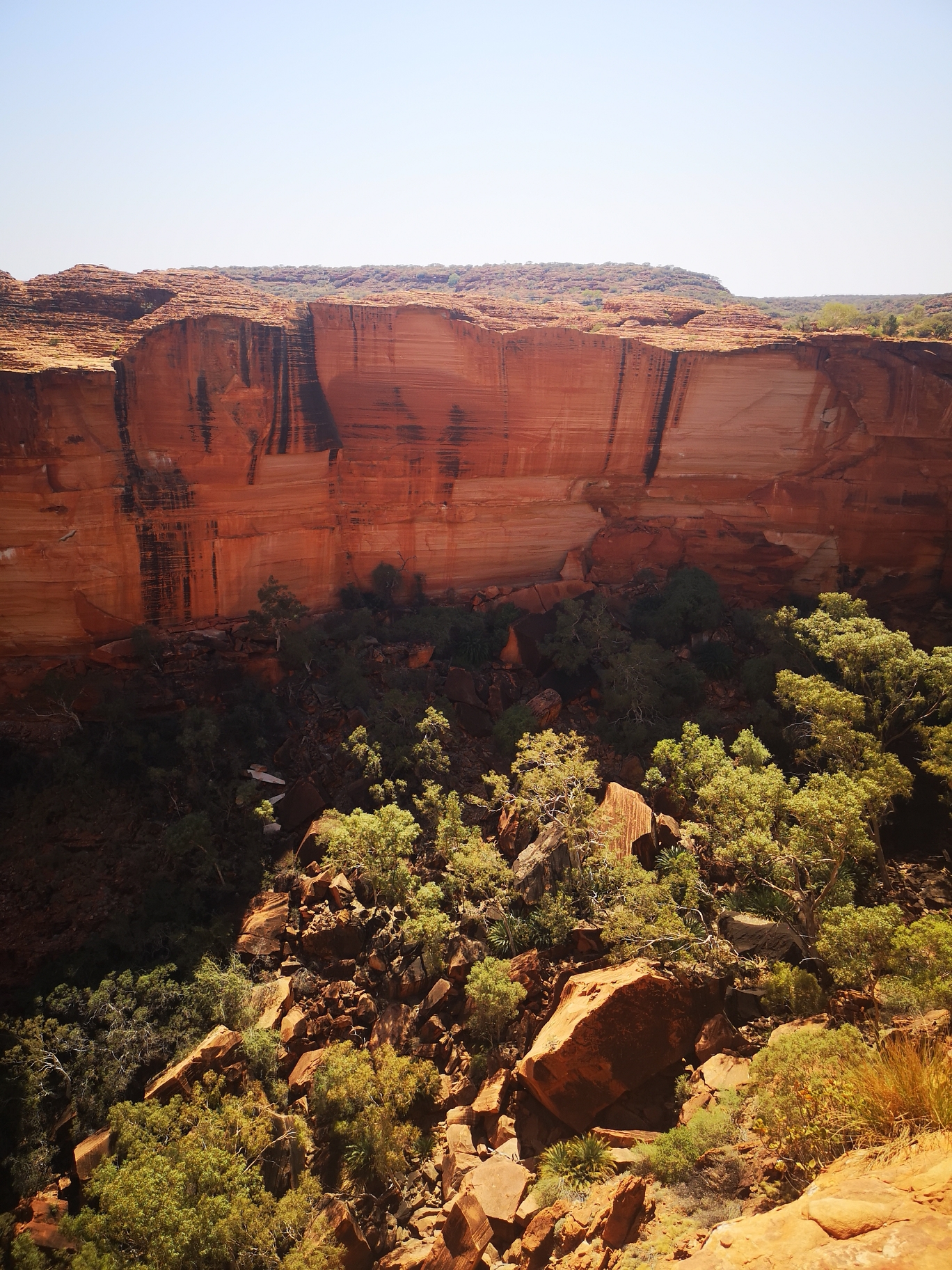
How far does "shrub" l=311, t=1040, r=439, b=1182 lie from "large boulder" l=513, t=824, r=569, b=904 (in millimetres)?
3813

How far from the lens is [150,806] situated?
16.7 meters

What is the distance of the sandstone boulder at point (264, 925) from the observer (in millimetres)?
14453

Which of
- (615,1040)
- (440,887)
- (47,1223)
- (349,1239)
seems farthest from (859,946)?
(47,1223)

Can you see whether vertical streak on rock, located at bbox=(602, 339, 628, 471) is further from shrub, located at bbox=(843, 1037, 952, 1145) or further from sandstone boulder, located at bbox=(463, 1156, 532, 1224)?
sandstone boulder, located at bbox=(463, 1156, 532, 1224)

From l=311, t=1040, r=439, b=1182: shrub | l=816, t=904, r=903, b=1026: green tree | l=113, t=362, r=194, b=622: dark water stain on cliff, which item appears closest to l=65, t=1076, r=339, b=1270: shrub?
l=311, t=1040, r=439, b=1182: shrub

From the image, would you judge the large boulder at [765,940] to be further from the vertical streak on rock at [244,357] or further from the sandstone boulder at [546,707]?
the vertical streak on rock at [244,357]

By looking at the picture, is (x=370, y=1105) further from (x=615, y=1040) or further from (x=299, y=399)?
(x=299, y=399)

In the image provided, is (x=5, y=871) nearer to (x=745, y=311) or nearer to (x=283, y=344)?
(x=283, y=344)

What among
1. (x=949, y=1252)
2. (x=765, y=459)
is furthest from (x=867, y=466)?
(x=949, y=1252)

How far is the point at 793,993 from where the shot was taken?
37.9 ft

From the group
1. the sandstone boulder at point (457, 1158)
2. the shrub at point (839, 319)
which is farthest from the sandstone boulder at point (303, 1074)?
the shrub at point (839, 319)

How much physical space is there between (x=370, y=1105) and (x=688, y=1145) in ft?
16.8

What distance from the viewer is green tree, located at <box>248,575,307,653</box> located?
65.4 ft

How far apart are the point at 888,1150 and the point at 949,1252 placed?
1.93 m
